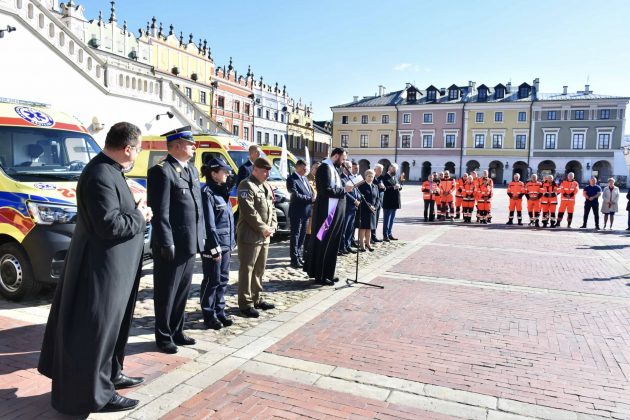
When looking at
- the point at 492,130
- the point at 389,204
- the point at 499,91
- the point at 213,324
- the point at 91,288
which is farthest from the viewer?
the point at 499,91

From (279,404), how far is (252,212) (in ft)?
8.34

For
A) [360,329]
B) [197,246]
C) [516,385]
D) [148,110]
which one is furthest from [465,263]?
[148,110]

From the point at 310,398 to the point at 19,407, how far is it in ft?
6.98

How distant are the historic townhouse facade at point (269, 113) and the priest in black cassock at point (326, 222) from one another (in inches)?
2237

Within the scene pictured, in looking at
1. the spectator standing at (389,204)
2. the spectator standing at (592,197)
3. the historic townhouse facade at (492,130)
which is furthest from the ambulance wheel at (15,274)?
the historic townhouse facade at (492,130)

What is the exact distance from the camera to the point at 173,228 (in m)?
4.56

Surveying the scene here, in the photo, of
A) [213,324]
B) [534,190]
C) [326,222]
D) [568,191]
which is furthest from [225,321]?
[568,191]

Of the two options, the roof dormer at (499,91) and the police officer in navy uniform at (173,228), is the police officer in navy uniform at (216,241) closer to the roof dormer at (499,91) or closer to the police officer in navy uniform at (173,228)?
the police officer in navy uniform at (173,228)

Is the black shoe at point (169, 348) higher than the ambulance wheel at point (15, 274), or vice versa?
the ambulance wheel at point (15, 274)

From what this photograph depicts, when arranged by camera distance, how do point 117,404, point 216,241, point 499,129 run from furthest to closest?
point 499,129
point 216,241
point 117,404

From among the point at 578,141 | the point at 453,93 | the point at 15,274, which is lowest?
the point at 15,274

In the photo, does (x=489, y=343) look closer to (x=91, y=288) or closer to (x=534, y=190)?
(x=91, y=288)

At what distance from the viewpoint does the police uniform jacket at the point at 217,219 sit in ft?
17.0

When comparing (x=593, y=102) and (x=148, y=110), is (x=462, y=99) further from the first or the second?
(x=148, y=110)
